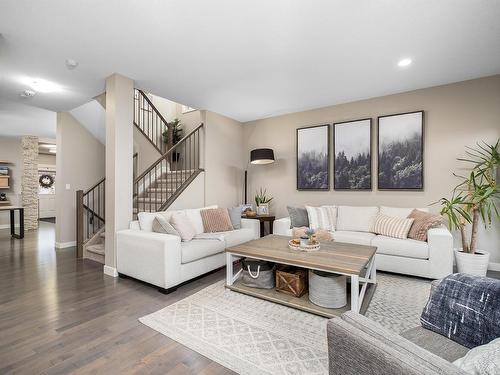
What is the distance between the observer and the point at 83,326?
84.2 inches

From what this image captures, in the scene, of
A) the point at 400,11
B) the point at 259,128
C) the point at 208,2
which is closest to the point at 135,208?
the point at 259,128

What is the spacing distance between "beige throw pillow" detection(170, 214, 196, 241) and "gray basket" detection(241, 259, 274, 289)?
0.93 meters

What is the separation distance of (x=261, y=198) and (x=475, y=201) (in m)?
3.41

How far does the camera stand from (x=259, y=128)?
5688 mm

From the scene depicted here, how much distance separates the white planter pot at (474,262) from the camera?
3.06 meters

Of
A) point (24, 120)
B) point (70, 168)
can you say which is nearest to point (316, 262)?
point (70, 168)

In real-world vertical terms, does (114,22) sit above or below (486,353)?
above

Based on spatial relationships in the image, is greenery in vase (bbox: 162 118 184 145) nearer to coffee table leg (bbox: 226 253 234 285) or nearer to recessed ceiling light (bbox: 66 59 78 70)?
recessed ceiling light (bbox: 66 59 78 70)

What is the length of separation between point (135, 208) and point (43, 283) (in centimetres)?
191

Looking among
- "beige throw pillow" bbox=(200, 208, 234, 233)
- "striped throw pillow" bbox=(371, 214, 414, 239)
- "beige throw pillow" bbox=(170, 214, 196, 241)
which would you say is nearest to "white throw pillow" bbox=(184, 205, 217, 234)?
"beige throw pillow" bbox=(200, 208, 234, 233)

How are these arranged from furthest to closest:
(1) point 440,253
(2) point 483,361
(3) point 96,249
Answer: (3) point 96,249 < (1) point 440,253 < (2) point 483,361

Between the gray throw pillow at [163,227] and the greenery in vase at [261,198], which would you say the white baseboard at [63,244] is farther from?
the greenery in vase at [261,198]

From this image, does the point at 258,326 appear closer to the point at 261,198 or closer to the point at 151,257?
the point at 151,257

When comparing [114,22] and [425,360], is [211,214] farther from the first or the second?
[425,360]
